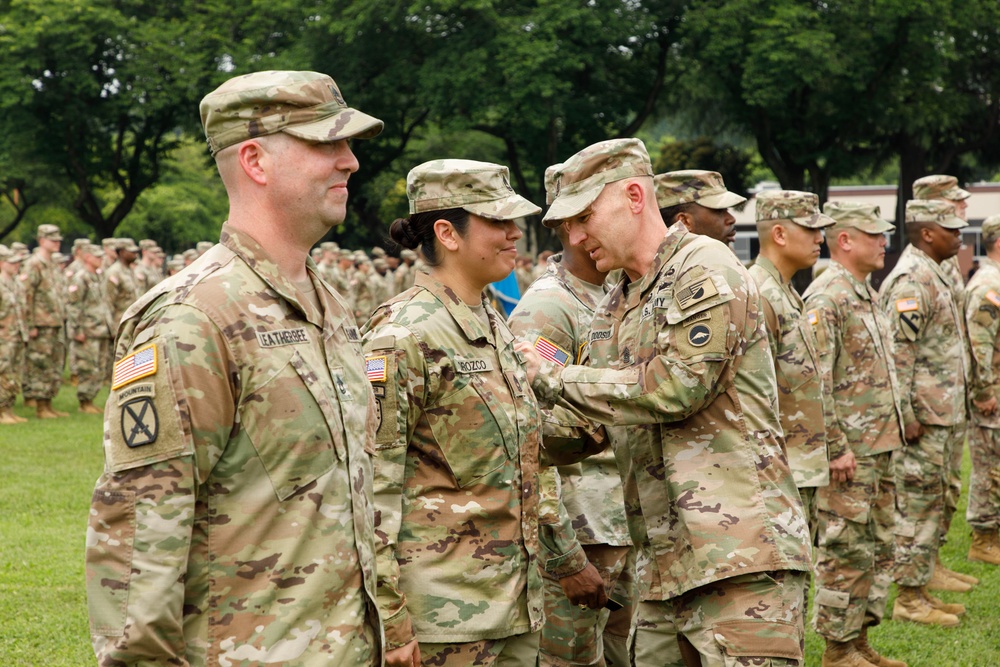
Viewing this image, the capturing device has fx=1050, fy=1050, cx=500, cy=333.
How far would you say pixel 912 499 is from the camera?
736cm

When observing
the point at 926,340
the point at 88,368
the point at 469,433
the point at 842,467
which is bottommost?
the point at 88,368

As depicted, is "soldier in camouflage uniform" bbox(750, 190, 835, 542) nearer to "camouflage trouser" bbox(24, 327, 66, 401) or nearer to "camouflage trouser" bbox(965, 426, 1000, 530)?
→ "camouflage trouser" bbox(965, 426, 1000, 530)

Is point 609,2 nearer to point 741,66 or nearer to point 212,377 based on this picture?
point 741,66

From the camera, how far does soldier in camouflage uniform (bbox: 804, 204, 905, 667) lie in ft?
19.6

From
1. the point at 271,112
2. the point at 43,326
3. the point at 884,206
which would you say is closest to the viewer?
the point at 271,112

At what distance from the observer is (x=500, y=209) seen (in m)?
3.55

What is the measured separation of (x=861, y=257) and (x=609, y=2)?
24434 mm

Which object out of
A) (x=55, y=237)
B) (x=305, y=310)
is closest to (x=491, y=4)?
(x=55, y=237)

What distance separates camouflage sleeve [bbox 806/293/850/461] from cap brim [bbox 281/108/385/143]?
13.0 ft

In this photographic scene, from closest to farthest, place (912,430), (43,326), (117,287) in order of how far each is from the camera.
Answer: (912,430)
(43,326)
(117,287)

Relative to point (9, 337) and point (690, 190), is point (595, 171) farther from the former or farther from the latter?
point (9, 337)

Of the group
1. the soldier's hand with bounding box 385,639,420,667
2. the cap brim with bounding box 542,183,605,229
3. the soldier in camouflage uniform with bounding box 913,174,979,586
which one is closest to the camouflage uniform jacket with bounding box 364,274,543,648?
the soldier's hand with bounding box 385,639,420,667

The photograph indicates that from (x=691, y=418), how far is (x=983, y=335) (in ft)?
18.2

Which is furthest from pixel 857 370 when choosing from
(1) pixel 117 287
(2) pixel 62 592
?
(1) pixel 117 287
